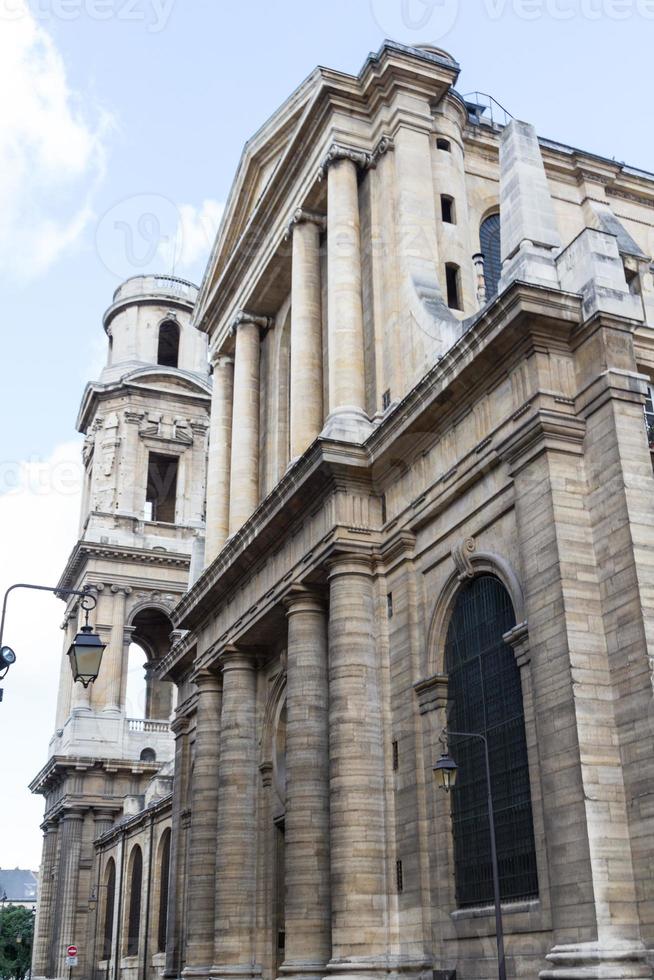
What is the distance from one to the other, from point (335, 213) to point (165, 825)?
26.6 metres

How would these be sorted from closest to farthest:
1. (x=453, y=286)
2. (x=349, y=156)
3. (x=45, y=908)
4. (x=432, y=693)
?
1. (x=432, y=693)
2. (x=453, y=286)
3. (x=349, y=156)
4. (x=45, y=908)

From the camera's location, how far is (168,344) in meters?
69.9

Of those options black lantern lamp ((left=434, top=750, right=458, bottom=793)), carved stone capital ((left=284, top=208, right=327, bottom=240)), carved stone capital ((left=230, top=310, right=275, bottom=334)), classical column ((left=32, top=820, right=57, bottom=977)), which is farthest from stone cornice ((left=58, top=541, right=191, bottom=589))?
black lantern lamp ((left=434, top=750, right=458, bottom=793))

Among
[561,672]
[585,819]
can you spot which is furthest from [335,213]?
[585,819]

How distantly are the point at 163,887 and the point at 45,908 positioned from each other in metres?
19.9

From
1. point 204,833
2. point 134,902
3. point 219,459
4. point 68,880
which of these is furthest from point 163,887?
point 219,459

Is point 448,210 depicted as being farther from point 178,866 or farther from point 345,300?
point 178,866

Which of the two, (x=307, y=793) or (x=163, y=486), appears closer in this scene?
(x=307, y=793)

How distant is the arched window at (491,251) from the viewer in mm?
28781

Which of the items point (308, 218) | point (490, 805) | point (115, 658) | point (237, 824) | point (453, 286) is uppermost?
point (308, 218)

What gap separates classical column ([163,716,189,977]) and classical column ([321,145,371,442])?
1560 cm

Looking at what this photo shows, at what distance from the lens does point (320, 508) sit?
24.6m

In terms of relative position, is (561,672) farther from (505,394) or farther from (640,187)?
(640,187)

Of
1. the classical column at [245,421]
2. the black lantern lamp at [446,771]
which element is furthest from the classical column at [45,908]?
the black lantern lamp at [446,771]
